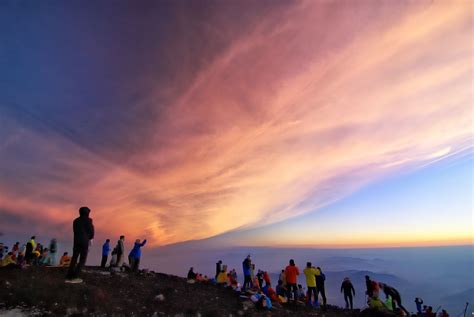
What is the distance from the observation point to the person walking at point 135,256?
72.5 ft

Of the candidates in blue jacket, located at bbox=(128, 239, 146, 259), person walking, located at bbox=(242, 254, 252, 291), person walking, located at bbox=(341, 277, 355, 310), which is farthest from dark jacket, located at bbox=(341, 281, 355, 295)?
blue jacket, located at bbox=(128, 239, 146, 259)

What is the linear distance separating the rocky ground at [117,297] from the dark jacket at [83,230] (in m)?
2.33

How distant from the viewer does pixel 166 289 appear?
711 inches

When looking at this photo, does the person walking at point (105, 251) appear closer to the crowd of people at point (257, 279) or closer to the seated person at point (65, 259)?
the crowd of people at point (257, 279)

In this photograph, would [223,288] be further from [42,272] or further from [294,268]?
[42,272]

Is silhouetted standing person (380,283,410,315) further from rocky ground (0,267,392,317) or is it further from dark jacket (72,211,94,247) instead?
dark jacket (72,211,94,247)

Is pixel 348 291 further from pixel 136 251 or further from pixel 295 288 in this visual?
pixel 136 251

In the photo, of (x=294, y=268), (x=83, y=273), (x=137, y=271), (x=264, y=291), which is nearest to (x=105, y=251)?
(x=137, y=271)

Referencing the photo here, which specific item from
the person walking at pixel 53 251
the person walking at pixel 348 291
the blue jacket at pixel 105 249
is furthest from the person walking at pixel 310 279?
the person walking at pixel 53 251


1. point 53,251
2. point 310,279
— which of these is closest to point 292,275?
point 310,279

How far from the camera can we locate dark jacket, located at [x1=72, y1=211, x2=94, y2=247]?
14.0m

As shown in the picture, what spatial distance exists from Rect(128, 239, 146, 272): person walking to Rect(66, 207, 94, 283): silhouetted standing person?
293 inches

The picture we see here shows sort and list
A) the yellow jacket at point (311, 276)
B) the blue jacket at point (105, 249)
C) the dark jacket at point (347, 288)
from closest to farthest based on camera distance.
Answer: the yellow jacket at point (311, 276) < the dark jacket at point (347, 288) < the blue jacket at point (105, 249)

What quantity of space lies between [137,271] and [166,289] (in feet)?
16.4
